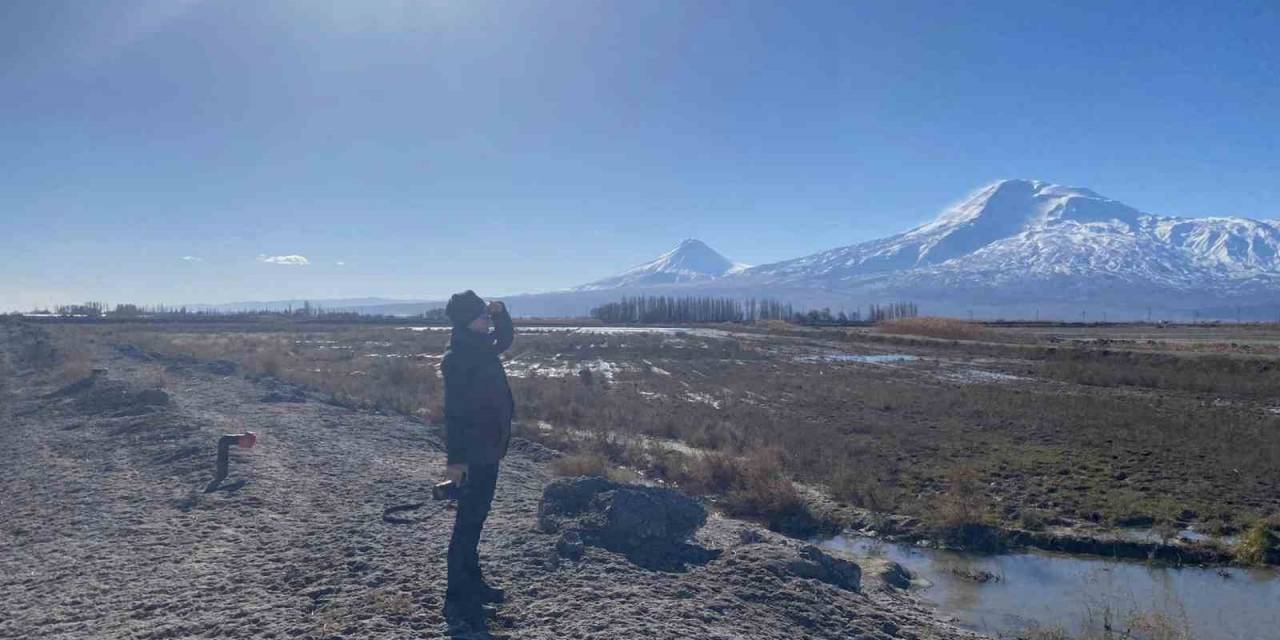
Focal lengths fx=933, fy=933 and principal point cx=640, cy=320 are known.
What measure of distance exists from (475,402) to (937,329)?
75536mm

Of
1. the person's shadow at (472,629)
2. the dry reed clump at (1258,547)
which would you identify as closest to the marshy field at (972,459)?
the dry reed clump at (1258,547)

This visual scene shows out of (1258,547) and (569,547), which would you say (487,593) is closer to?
(569,547)

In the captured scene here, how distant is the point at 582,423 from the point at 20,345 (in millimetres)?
38252

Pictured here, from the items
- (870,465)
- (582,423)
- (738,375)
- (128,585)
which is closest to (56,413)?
(582,423)

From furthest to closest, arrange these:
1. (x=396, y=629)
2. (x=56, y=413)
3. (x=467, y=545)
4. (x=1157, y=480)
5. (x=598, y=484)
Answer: (x=56, y=413) < (x=1157, y=480) < (x=598, y=484) < (x=467, y=545) < (x=396, y=629)

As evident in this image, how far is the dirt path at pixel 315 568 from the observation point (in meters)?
6.16

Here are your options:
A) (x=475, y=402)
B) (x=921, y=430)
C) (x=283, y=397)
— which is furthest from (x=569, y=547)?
(x=283, y=397)

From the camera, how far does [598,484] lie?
923 cm

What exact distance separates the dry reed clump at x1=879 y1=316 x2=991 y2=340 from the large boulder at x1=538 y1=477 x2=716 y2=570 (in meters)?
66.8

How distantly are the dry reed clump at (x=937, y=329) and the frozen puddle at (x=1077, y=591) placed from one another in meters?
63.9

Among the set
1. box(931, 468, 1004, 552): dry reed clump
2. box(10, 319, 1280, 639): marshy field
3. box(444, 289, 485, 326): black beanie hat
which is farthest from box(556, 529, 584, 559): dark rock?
box(931, 468, 1004, 552): dry reed clump

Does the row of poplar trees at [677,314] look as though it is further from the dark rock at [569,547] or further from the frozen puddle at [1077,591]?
the dark rock at [569,547]

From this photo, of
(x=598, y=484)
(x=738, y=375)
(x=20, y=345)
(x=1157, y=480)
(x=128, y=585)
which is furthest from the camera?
(x=20, y=345)

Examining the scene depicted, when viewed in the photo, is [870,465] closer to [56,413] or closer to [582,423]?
[582,423]
